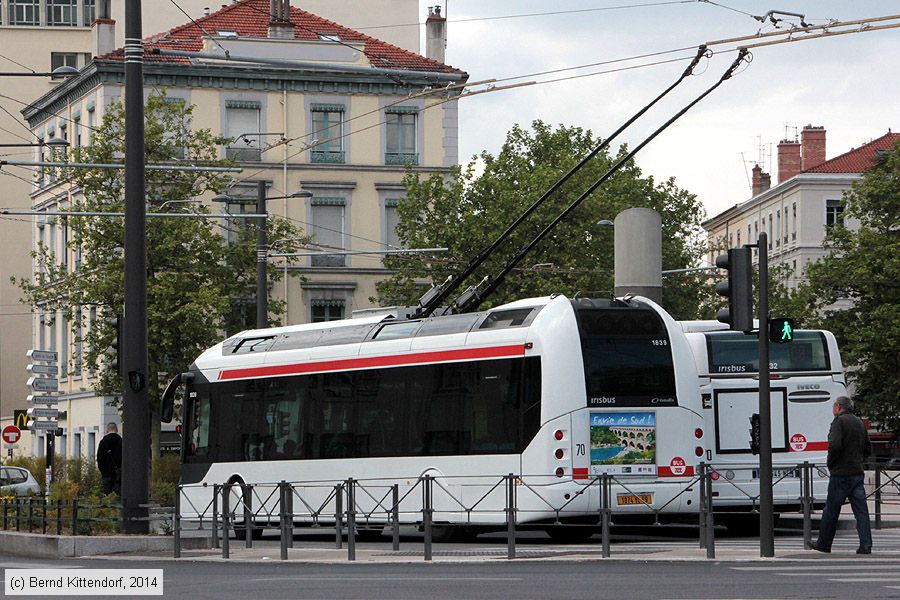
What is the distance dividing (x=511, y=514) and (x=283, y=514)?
3.10 metres

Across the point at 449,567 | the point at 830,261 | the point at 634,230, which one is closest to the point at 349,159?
the point at 830,261

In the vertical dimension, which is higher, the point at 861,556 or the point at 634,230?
the point at 634,230

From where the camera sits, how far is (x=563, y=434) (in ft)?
73.6

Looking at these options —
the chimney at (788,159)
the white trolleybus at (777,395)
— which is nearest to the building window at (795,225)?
the chimney at (788,159)

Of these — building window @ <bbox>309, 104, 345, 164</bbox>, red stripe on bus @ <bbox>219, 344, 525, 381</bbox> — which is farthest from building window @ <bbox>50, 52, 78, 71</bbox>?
red stripe on bus @ <bbox>219, 344, 525, 381</bbox>

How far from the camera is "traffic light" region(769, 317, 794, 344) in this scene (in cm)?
1866

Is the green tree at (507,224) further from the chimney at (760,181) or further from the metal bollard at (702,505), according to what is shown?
the chimney at (760,181)

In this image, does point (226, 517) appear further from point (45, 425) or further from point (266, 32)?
point (266, 32)

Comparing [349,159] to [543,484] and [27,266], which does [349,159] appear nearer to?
[27,266]

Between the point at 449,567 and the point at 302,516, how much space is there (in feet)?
17.3

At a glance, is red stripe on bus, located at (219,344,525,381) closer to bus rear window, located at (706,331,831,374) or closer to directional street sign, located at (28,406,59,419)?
bus rear window, located at (706,331,831,374)

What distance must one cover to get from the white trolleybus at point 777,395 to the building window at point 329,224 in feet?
131

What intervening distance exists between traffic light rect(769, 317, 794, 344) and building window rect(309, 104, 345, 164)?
46945 millimetres

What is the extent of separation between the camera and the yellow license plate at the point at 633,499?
861 inches
